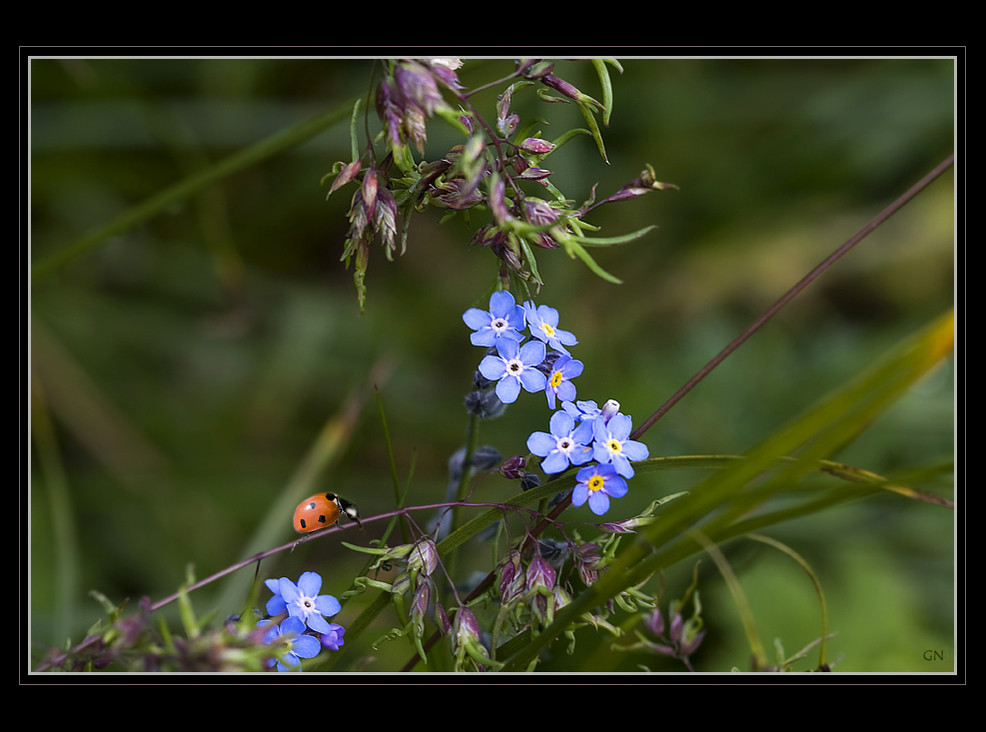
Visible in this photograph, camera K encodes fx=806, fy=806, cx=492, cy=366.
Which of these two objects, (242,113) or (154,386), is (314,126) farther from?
(154,386)

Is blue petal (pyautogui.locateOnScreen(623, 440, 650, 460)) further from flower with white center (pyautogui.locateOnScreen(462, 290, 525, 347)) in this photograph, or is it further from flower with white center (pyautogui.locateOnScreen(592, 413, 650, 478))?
flower with white center (pyautogui.locateOnScreen(462, 290, 525, 347))

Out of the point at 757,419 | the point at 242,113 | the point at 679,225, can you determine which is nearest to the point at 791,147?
the point at 679,225

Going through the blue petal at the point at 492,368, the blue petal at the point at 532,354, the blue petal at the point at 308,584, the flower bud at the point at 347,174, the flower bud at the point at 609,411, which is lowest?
the blue petal at the point at 308,584

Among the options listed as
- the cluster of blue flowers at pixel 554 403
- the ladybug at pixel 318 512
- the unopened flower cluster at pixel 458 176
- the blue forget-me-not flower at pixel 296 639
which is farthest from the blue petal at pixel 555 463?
the blue forget-me-not flower at pixel 296 639

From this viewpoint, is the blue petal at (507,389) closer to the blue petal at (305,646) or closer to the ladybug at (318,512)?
the ladybug at (318,512)

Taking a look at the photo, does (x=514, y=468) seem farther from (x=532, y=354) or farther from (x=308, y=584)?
(x=308, y=584)

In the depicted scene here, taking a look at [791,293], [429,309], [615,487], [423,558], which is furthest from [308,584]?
[429,309]

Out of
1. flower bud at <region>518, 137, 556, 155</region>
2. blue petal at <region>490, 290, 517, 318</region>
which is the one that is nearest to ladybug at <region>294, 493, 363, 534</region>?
blue petal at <region>490, 290, 517, 318</region>

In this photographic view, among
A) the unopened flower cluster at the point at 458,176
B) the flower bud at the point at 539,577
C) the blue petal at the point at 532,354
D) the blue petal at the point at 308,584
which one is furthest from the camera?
the blue petal at the point at 308,584
